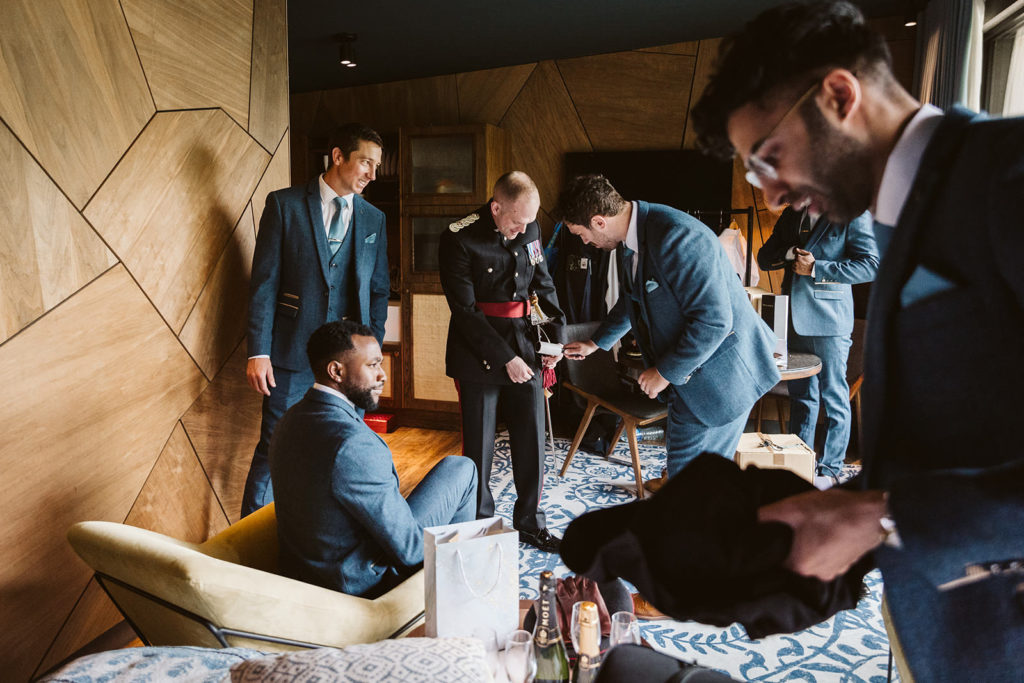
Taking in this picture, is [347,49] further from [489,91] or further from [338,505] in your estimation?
[338,505]

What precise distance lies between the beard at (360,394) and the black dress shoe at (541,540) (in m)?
1.26

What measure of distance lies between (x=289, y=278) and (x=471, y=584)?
175 cm

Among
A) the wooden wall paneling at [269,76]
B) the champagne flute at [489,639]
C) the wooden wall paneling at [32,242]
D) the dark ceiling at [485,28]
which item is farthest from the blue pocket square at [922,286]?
the dark ceiling at [485,28]

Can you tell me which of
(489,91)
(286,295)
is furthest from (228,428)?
(489,91)

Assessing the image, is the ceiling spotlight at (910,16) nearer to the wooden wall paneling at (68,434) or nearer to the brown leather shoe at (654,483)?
the brown leather shoe at (654,483)

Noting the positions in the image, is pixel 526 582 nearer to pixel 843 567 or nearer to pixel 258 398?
Answer: pixel 258 398

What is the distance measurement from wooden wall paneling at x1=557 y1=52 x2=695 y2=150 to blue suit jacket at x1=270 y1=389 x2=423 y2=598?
4.07m

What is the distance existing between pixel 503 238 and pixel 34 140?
5.69 feet

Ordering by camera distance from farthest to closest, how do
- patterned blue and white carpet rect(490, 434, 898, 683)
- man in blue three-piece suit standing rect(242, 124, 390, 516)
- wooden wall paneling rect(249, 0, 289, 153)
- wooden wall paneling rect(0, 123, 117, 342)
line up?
wooden wall paneling rect(249, 0, 289, 153), man in blue three-piece suit standing rect(242, 124, 390, 516), patterned blue and white carpet rect(490, 434, 898, 683), wooden wall paneling rect(0, 123, 117, 342)

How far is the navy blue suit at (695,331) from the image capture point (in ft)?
7.48

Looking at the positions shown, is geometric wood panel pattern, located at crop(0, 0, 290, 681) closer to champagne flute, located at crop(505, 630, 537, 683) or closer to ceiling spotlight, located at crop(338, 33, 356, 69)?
ceiling spotlight, located at crop(338, 33, 356, 69)

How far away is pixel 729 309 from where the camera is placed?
2.31 metres

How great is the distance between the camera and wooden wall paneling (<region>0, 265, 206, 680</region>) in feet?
6.76

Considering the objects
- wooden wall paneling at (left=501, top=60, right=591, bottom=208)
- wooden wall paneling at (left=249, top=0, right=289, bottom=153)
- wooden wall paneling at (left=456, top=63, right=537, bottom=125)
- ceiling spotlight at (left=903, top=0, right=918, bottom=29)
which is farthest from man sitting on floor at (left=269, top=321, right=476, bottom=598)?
ceiling spotlight at (left=903, top=0, right=918, bottom=29)
